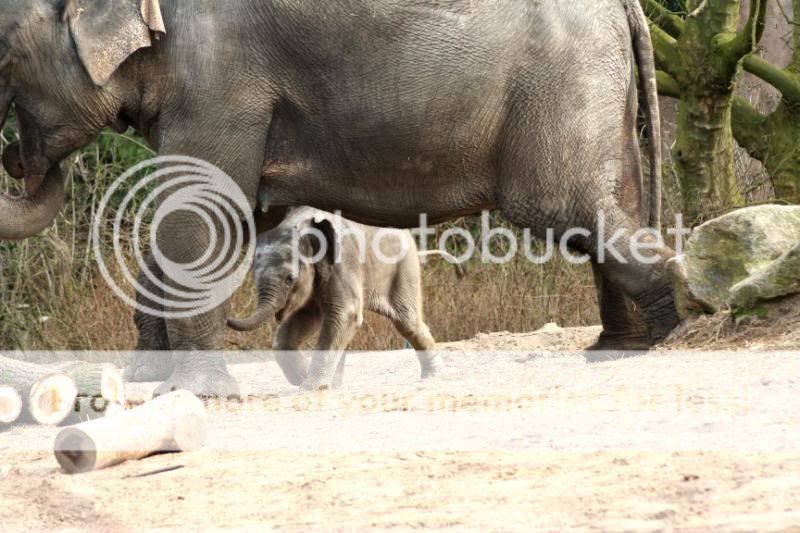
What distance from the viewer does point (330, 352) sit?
858 cm

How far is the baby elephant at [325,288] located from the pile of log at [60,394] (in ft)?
5.33

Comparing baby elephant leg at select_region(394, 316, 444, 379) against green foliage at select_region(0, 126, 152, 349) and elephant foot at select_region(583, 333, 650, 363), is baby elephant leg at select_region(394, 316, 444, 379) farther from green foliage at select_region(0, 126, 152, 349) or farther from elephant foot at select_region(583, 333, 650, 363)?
green foliage at select_region(0, 126, 152, 349)

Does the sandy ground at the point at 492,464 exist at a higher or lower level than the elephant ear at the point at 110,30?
lower

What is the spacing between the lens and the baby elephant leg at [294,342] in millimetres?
8914

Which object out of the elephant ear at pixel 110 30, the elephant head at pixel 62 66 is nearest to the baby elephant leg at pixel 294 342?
the elephant head at pixel 62 66

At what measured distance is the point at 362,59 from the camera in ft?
22.5

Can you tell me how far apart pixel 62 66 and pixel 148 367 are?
6.55 ft

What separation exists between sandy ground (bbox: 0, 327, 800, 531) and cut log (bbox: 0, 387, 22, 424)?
13 cm

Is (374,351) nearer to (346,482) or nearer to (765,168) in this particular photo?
(765,168)

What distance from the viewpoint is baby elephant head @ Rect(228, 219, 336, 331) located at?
8.48 metres

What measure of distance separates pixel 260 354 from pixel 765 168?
449 centimetres

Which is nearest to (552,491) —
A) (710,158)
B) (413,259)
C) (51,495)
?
(51,495)

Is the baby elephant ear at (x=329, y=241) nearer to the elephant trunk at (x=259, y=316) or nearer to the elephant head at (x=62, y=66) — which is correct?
the elephant trunk at (x=259, y=316)

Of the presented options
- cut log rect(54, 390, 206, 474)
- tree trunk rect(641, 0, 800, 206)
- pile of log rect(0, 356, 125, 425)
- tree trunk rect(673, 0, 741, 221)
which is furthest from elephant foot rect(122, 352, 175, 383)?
tree trunk rect(641, 0, 800, 206)
